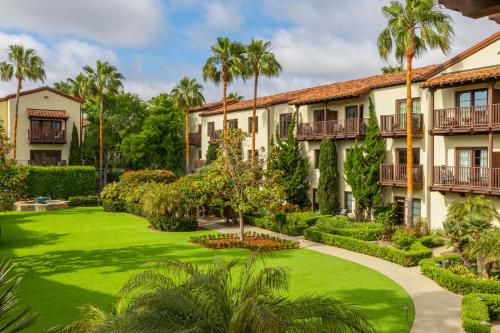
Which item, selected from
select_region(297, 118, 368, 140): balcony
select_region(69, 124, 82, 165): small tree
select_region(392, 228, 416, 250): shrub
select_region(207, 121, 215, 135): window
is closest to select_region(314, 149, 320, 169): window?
select_region(297, 118, 368, 140): balcony

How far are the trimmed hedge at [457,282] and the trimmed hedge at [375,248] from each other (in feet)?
6.22

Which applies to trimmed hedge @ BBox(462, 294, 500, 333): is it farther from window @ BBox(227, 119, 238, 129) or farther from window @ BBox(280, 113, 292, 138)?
window @ BBox(227, 119, 238, 129)

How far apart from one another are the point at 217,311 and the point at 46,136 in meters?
46.8

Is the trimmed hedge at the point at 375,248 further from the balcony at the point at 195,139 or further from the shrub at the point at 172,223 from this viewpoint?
the balcony at the point at 195,139

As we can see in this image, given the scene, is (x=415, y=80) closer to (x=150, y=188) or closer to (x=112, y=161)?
(x=150, y=188)

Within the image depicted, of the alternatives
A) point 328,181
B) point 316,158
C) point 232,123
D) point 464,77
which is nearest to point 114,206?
point 232,123

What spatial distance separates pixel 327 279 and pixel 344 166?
15.4m

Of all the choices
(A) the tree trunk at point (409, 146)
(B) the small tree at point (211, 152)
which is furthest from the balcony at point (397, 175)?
(B) the small tree at point (211, 152)

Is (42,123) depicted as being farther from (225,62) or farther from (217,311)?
(217,311)

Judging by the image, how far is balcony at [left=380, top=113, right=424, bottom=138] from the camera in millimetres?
29047

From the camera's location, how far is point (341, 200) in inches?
1382

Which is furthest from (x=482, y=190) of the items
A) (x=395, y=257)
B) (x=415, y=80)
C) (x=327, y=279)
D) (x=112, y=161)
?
(x=112, y=161)

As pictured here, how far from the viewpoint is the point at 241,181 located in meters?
27.2

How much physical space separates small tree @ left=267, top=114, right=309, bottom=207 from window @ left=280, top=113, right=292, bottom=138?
6.33ft
